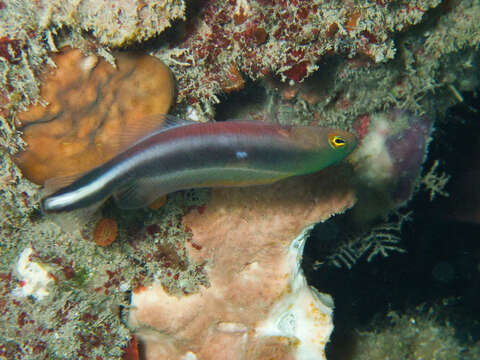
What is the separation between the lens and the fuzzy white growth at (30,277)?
3863mm

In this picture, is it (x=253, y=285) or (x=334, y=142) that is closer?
(x=334, y=142)

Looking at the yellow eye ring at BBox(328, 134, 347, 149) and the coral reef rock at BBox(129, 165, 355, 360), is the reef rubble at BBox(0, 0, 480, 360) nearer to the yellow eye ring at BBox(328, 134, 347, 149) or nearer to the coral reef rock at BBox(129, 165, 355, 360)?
the coral reef rock at BBox(129, 165, 355, 360)

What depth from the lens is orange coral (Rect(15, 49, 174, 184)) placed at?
279 cm

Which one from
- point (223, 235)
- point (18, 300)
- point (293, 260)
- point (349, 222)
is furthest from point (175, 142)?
point (349, 222)

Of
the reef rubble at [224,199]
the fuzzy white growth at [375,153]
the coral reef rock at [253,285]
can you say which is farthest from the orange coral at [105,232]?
the fuzzy white growth at [375,153]

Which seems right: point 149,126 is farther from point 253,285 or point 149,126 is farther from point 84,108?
point 253,285

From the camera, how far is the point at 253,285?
13.4 feet

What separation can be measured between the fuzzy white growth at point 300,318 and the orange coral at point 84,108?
97.9 inches

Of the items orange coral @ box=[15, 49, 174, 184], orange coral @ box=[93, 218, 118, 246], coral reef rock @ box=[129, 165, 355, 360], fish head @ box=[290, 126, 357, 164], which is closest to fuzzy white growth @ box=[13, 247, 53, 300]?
orange coral @ box=[93, 218, 118, 246]

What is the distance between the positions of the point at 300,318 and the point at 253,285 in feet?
2.44

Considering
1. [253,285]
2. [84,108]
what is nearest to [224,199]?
[253,285]

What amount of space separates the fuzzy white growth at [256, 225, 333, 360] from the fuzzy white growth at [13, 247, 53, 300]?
2796 mm

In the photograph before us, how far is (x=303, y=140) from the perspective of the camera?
8.40ft

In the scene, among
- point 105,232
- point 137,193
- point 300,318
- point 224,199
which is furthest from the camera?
point 300,318
